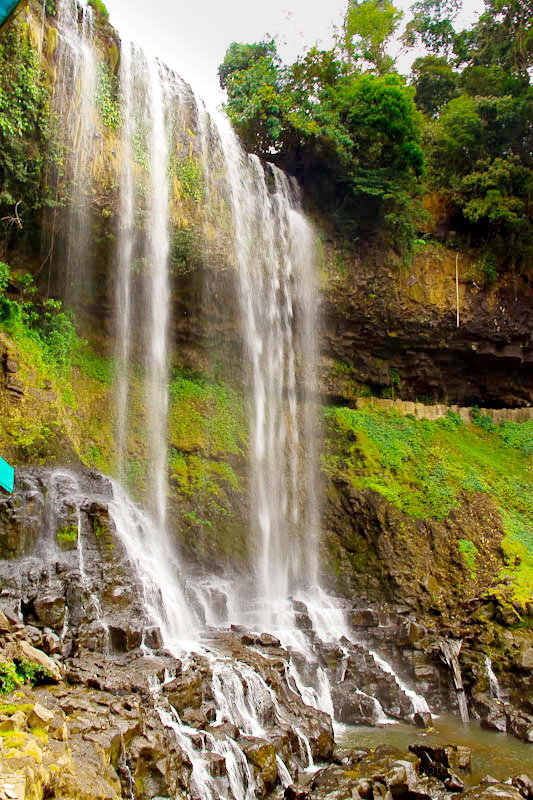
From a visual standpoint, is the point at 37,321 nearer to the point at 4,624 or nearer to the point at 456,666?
the point at 4,624

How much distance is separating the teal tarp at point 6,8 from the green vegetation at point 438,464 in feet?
42.9

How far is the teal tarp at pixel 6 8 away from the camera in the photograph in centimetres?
471

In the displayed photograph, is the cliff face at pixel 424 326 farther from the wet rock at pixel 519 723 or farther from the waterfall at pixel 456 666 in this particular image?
the wet rock at pixel 519 723

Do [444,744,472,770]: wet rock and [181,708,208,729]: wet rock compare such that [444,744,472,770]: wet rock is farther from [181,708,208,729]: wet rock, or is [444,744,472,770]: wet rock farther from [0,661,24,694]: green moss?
[0,661,24,694]: green moss

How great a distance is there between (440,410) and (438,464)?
11.8 feet

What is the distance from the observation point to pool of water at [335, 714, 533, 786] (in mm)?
8359

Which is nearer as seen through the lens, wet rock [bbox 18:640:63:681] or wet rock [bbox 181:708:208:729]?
wet rock [bbox 18:640:63:681]

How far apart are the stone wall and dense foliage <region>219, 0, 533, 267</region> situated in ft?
16.8

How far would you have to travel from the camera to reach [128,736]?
20.2 feet

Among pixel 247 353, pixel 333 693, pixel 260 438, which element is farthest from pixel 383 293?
pixel 333 693

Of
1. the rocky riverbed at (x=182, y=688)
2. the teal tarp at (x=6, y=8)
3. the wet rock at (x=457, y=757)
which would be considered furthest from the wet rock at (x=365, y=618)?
the teal tarp at (x=6, y=8)

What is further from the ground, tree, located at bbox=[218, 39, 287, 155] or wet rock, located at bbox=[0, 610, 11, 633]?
tree, located at bbox=[218, 39, 287, 155]

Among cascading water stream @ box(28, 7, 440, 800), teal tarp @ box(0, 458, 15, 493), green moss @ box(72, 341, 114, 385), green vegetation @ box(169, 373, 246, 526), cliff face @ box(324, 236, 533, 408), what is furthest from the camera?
cliff face @ box(324, 236, 533, 408)

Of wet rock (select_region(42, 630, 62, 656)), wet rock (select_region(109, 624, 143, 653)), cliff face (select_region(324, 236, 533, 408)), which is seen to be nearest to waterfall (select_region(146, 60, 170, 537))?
cliff face (select_region(324, 236, 533, 408))
